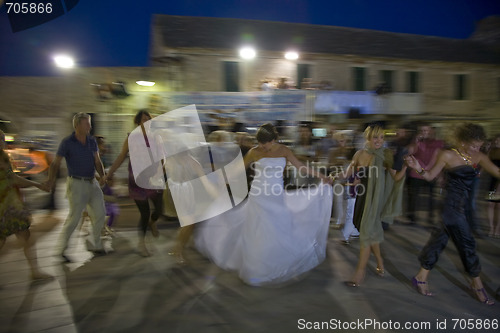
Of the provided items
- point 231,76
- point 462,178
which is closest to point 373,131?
point 462,178

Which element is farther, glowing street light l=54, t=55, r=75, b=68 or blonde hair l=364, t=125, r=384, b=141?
glowing street light l=54, t=55, r=75, b=68

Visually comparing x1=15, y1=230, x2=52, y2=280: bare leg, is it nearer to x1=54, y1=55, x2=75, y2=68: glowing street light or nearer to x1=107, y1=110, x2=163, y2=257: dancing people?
x1=107, y1=110, x2=163, y2=257: dancing people

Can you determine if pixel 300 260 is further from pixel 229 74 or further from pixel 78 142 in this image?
pixel 229 74

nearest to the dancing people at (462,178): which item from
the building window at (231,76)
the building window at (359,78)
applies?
the building window at (231,76)

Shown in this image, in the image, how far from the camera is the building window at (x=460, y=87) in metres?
20.5

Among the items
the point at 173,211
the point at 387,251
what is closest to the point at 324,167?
the point at 387,251

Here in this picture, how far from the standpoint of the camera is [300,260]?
4.11 m

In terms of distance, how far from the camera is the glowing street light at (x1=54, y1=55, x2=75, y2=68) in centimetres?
1519

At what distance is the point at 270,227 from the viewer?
12.6ft

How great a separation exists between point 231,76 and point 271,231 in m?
14.1

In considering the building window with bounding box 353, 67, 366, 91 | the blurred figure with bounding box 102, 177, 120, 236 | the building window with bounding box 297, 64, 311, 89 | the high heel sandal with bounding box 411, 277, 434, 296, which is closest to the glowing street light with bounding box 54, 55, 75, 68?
the building window with bounding box 297, 64, 311, 89

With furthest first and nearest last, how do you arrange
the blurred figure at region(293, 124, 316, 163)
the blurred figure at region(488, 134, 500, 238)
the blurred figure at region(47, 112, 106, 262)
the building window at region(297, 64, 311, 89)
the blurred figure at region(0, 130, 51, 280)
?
the building window at region(297, 64, 311, 89) → the blurred figure at region(293, 124, 316, 163) → the blurred figure at region(488, 134, 500, 238) → the blurred figure at region(47, 112, 106, 262) → the blurred figure at region(0, 130, 51, 280)

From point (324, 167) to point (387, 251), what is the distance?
2.48 m

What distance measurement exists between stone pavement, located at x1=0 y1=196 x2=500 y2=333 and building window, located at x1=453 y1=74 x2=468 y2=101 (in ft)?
60.7
